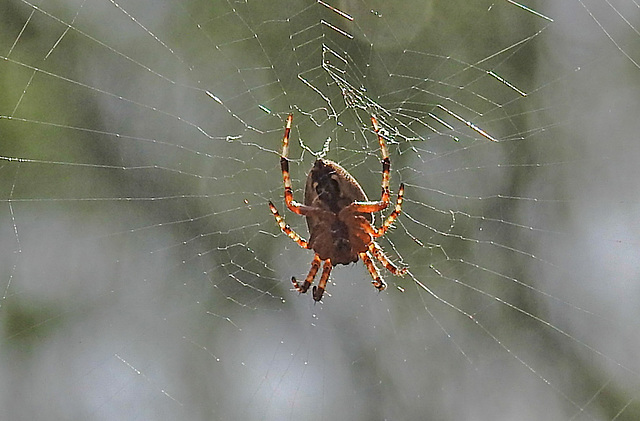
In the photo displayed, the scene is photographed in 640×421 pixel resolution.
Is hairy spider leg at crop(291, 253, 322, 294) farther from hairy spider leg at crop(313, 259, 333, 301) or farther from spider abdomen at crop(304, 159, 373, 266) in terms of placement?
spider abdomen at crop(304, 159, 373, 266)

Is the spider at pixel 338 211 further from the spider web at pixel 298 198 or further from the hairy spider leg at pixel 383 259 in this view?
the spider web at pixel 298 198

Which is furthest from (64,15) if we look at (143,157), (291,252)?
(291,252)

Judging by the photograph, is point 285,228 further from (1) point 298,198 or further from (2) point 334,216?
(1) point 298,198

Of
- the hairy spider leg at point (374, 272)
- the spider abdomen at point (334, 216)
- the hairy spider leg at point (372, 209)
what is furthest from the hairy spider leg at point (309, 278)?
the hairy spider leg at point (372, 209)

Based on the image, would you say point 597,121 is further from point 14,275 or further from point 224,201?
point 14,275

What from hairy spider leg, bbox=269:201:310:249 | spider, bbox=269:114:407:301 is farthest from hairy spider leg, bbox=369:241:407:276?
hairy spider leg, bbox=269:201:310:249

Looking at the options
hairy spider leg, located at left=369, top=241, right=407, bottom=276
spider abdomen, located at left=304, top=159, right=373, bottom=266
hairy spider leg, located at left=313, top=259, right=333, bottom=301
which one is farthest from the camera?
hairy spider leg, located at left=313, top=259, right=333, bottom=301

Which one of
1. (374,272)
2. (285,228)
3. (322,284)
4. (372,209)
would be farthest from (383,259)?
(285,228)
